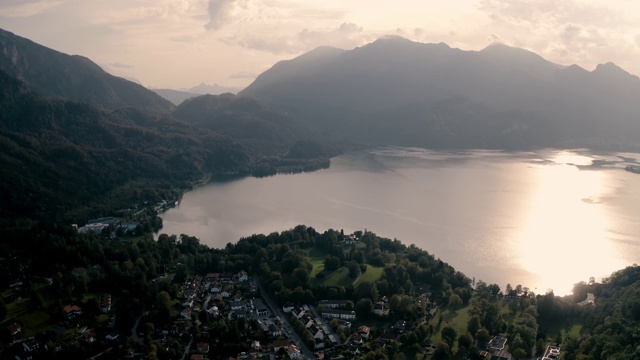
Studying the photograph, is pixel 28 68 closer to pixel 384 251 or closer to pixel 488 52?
pixel 384 251

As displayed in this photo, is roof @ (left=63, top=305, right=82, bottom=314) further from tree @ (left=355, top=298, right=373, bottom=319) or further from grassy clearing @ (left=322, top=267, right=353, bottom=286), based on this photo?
tree @ (left=355, top=298, right=373, bottom=319)

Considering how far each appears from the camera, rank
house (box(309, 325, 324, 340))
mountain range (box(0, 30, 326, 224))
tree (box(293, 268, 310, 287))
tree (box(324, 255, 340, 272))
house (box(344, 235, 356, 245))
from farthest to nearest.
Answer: mountain range (box(0, 30, 326, 224)), house (box(344, 235, 356, 245)), tree (box(324, 255, 340, 272)), tree (box(293, 268, 310, 287)), house (box(309, 325, 324, 340))

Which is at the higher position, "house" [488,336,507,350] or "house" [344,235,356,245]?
"house" [344,235,356,245]

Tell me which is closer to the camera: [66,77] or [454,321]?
[454,321]

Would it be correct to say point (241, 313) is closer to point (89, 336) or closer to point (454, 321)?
point (89, 336)

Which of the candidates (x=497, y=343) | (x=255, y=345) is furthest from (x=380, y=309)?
(x=255, y=345)

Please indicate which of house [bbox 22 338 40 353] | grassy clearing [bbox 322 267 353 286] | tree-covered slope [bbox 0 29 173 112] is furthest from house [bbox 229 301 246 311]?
tree-covered slope [bbox 0 29 173 112]

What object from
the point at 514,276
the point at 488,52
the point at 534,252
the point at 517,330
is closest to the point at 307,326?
the point at 517,330

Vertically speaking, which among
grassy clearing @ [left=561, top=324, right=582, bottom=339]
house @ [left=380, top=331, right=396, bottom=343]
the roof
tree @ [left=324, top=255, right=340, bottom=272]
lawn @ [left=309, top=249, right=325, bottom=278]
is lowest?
grassy clearing @ [left=561, top=324, right=582, bottom=339]
